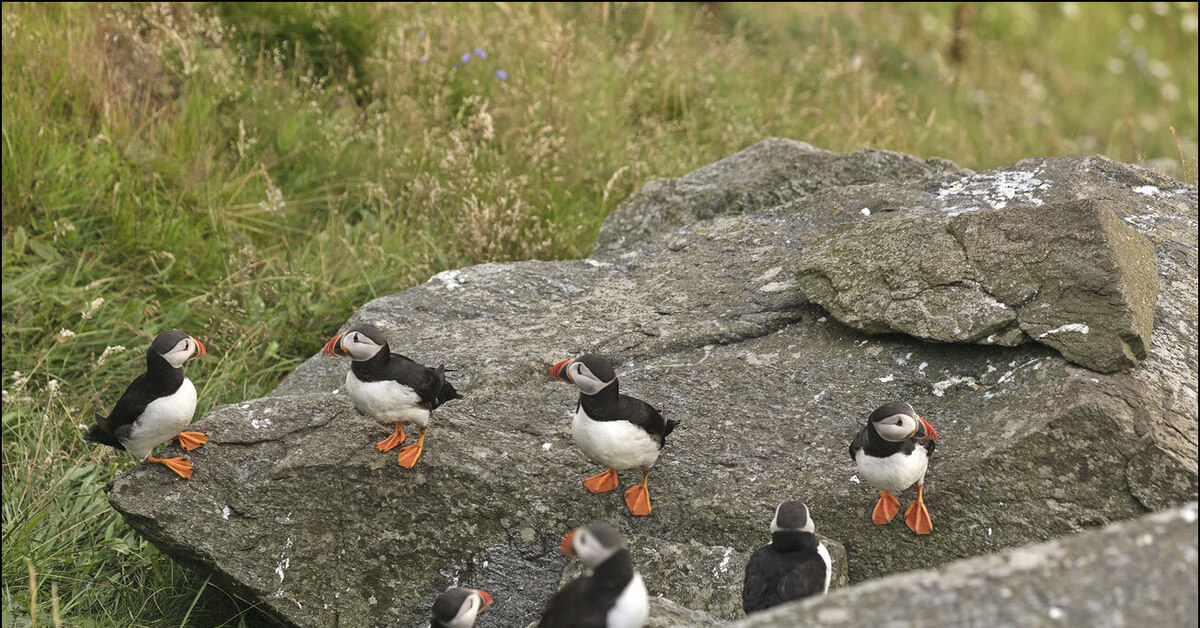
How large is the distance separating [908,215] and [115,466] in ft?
12.3

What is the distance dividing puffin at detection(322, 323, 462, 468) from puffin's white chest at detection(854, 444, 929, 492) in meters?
1.58

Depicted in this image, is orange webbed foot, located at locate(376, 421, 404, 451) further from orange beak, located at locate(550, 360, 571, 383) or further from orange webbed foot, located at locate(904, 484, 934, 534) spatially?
orange webbed foot, located at locate(904, 484, 934, 534)

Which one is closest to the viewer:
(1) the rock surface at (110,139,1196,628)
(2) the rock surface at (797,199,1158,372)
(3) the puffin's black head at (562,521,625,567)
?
(3) the puffin's black head at (562,521,625,567)

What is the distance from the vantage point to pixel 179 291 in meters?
5.70

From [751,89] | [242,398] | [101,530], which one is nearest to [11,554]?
[101,530]

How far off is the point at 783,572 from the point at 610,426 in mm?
801

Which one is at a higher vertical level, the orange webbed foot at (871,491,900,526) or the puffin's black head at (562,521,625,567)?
the puffin's black head at (562,521,625,567)

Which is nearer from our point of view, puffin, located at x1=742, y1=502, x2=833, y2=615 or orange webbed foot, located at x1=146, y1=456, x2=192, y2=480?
puffin, located at x1=742, y1=502, x2=833, y2=615

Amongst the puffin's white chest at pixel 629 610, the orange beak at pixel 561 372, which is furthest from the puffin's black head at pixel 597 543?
the orange beak at pixel 561 372

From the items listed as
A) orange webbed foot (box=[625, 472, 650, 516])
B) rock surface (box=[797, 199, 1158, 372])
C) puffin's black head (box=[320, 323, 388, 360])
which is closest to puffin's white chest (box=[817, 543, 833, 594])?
orange webbed foot (box=[625, 472, 650, 516])

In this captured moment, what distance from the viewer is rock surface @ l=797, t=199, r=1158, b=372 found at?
366cm

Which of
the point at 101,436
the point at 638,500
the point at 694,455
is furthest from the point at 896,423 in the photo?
the point at 101,436

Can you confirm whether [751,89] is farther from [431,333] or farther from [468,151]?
[431,333]

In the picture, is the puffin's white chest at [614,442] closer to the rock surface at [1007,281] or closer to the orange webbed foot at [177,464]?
the rock surface at [1007,281]
